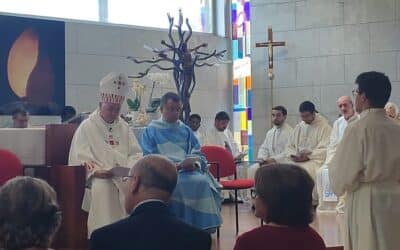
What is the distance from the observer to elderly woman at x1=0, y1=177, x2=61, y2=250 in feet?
6.05

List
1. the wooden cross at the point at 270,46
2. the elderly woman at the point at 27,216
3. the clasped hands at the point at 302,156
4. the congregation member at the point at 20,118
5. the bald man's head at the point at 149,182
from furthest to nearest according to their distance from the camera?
the wooden cross at the point at 270,46 < the clasped hands at the point at 302,156 < the congregation member at the point at 20,118 < the bald man's head at the point at 149,182 < the elderly woman at the point at 27,216

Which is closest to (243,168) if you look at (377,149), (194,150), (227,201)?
(227,201)

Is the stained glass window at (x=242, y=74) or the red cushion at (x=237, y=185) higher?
the stained glass window at (x=242, y=74)

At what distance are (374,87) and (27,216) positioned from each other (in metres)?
2.38

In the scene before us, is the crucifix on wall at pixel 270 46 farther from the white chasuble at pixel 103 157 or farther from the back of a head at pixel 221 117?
the white chasuble at pixel 103 157

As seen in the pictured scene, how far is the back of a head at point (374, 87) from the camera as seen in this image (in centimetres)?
373

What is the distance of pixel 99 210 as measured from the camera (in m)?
5.13

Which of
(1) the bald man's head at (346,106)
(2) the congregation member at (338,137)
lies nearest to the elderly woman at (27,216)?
(2) the congregation member at (338,137)

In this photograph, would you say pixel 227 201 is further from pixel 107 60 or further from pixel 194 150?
pixel 194 150

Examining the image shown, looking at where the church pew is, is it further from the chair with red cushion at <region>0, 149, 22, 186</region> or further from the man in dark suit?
the man in dark suit

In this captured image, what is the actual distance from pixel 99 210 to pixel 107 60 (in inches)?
182

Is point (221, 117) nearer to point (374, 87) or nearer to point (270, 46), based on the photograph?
point (270, 46)

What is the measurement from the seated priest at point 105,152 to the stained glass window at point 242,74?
5173 mm

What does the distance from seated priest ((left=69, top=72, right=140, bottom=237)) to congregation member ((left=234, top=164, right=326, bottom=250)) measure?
2.95m
